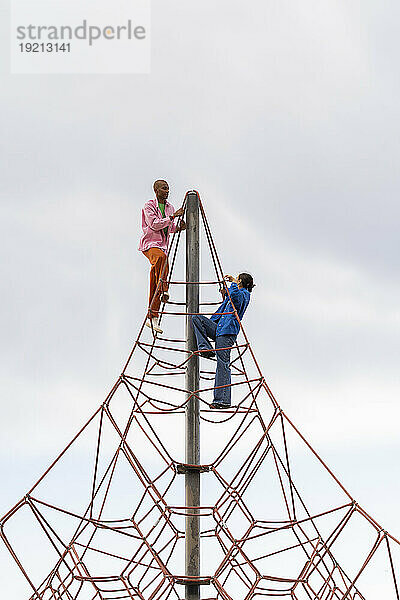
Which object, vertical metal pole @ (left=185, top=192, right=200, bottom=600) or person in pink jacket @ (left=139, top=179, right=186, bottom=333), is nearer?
vertical metal pole @ (left=185, top=192, right=200, bottom=600)

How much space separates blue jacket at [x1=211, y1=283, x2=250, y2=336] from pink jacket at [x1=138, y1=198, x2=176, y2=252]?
69cm

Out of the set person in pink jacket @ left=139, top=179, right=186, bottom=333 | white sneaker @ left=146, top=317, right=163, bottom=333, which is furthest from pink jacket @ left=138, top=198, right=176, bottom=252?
white sneaker @ left=146, top=317, right=163, bottom=333

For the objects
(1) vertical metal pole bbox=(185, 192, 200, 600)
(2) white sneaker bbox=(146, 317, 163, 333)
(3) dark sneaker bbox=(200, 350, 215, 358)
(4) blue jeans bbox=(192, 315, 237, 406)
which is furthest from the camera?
(2) white sneaker bbox=(146, 317, 163, 333)

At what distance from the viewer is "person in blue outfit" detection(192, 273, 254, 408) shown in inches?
261

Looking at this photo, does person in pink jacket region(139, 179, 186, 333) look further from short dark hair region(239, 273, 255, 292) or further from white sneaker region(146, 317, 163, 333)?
short dark hair region(239, 273, 255, 292)

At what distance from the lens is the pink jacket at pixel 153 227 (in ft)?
22.8

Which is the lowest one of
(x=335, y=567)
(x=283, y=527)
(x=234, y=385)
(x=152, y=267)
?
(x=335, y=567)

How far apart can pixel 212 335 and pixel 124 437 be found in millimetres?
1125

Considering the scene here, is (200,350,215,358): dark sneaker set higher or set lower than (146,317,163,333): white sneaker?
lower

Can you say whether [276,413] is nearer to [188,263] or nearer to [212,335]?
[212,335]

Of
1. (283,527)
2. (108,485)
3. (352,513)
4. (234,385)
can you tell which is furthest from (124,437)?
(352,513)

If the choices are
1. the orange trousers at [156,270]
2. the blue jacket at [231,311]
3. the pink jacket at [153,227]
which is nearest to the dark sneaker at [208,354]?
the blue jacket at [231,311]

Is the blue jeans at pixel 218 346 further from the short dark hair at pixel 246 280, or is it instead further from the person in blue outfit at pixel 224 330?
the short dark hair at pixel 246 280

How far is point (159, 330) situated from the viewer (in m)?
6.91
